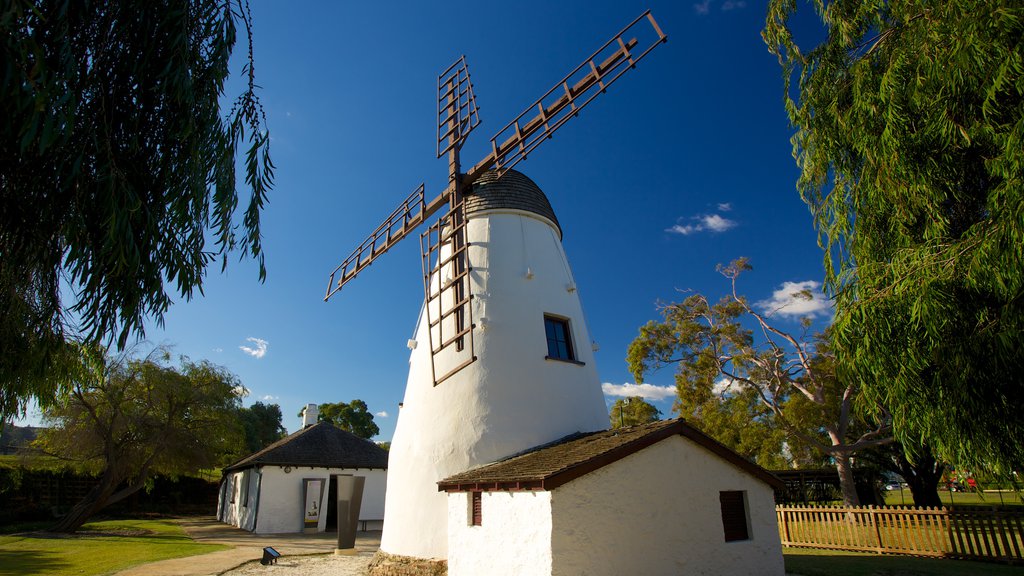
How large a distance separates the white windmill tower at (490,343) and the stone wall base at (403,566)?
15 cm

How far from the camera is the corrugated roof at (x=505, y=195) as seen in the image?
12227 mm

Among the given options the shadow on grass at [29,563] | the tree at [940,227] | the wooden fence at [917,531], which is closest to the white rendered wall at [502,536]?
the tree at [940,227]

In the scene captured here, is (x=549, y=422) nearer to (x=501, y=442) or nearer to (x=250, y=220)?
(x=501, y=442)

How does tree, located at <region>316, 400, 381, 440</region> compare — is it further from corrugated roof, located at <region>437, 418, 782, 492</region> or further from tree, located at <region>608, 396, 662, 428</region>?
corrugated roof, located at <region>437, 418, 782, 492</region>

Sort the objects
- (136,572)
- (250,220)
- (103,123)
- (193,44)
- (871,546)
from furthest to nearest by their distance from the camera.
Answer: (871,546) → (136,572) → (250,220) → (193,44) → (103,123)

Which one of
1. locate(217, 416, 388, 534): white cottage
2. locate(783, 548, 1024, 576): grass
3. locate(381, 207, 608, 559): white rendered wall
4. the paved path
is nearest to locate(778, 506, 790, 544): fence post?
locate(783, 548, 1024, 576): grass

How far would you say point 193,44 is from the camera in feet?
15.9

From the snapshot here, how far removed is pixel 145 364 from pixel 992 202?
24362 mm

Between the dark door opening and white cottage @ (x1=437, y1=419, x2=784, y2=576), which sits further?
the dark door opening

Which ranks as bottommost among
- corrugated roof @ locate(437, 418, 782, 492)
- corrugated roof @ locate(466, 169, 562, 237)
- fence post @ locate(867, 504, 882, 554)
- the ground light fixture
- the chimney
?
the ground light fixture

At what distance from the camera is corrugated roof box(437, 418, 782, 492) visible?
742cm

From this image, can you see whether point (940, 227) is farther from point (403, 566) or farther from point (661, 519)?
point (403, 566)

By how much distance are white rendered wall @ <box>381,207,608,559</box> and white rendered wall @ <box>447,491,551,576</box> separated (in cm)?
87

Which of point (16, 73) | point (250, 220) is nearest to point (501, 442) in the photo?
point (250, 220)
